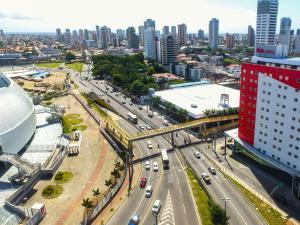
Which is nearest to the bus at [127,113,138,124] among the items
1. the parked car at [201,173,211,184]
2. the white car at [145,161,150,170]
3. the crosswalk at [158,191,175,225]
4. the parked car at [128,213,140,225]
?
the white car at [145,161,150,170]

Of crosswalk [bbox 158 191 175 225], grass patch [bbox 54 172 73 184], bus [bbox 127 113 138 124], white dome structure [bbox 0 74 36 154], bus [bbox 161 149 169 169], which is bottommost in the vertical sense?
crosswalk [bbox 158 191 175 225]

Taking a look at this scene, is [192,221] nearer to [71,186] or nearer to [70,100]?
[71,186]

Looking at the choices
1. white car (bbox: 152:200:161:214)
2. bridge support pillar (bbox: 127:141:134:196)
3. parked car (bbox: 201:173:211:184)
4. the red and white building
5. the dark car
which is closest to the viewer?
white car (bbox: 152:200:161:214)

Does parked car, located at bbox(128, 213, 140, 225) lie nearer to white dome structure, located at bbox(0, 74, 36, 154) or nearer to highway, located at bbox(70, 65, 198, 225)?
highway, located at bbox(70, 65, 198, 225)

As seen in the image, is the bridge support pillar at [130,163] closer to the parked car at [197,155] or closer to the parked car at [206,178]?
the parked car at [206,178]

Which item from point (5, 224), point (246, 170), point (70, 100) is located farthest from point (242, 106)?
point (70, 100)

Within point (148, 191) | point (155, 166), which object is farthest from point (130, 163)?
point (148, 191)

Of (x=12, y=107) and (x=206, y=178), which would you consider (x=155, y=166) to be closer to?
(x=206, y=178)

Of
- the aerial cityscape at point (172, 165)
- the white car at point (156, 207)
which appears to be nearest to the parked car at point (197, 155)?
the aerial cityscape at point (172, 165)

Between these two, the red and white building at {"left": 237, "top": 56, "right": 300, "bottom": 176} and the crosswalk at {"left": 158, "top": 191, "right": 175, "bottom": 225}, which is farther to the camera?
the red and white building at {"left": 237, "top": 56, "right": 300, "bottom": 176}
